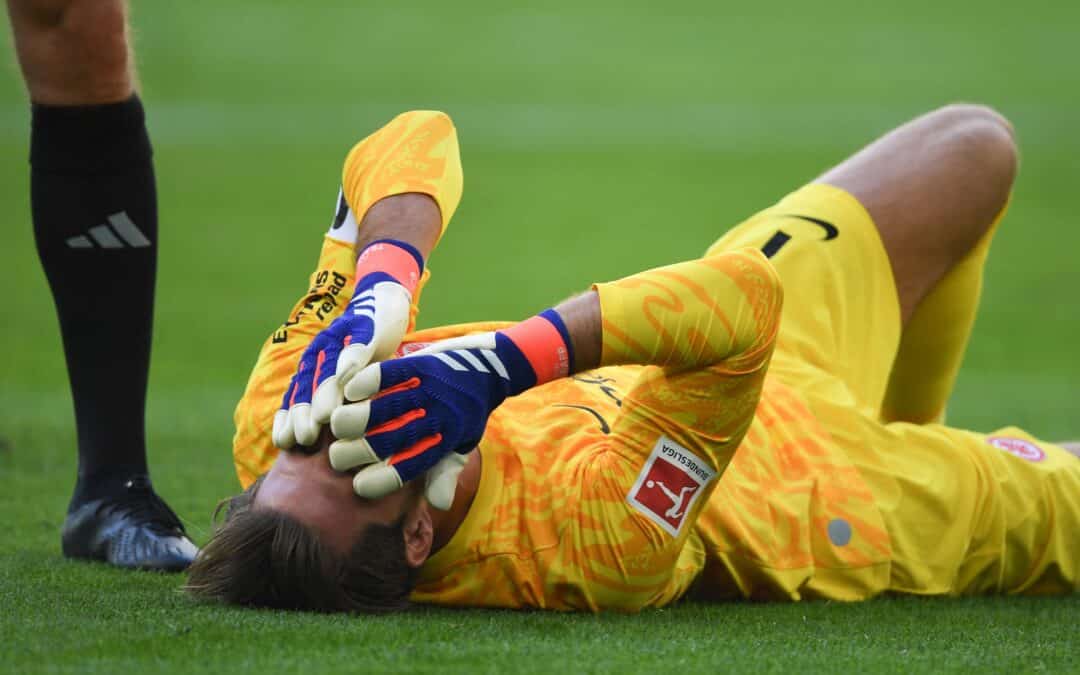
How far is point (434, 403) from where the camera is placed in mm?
2082

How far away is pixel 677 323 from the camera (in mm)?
2262

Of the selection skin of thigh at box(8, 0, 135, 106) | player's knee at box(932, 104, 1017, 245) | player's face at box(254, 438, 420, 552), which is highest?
skin of thigh at box(8, 0, 135, 106)

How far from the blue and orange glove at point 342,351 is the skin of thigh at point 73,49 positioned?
72 cm

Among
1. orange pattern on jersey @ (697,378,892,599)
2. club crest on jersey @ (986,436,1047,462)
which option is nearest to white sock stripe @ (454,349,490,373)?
orange pattern on jersey @ (697,378,892,599)

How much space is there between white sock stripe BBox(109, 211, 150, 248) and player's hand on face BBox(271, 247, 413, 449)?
0.75 m

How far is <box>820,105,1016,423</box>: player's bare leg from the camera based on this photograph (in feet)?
10.3

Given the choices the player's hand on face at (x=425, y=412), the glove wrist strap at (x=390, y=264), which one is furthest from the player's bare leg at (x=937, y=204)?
the player's hand on face at (x=425, y=412)

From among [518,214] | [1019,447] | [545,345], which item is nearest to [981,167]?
[1019,447]

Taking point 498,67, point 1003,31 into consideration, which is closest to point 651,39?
point 498,67

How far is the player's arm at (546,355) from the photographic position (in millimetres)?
2072

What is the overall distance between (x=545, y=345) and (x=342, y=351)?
0.29m

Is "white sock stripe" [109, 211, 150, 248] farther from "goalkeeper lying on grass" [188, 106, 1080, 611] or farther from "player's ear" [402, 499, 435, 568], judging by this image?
"player's ear" [402, 499, 435, 568]

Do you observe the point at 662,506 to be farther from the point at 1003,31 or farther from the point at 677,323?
the point at 1003,31

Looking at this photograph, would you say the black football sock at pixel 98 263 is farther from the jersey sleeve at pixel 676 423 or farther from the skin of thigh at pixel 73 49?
the jersey sleeve at pixel 676 423
